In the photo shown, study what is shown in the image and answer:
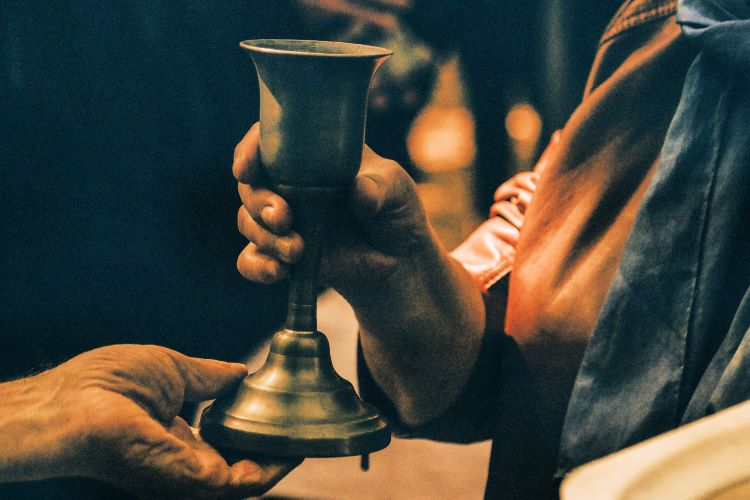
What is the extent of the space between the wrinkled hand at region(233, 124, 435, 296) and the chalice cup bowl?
16 millimetres

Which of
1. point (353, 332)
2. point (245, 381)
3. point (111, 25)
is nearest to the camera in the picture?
point (245, 381)

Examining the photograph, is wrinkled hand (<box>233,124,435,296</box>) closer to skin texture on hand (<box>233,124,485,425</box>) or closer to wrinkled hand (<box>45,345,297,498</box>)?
skin texture on hand (<box>233,124,485,425</box>)

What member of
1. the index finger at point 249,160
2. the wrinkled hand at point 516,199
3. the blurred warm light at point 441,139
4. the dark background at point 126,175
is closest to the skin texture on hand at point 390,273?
the index finger at point 249,160

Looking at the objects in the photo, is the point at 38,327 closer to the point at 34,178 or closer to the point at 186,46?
the point at 34,178

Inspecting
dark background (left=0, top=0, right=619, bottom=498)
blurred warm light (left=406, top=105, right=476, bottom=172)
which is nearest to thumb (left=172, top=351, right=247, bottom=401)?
dark background (left=0, top=0, right=619, bottom=498)

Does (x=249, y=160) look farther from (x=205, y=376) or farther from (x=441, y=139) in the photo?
(x=441, y=139)

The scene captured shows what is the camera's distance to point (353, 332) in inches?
66.1

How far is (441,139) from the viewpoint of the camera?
65.7 inches

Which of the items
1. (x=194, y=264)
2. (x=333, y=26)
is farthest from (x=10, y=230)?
(x=333, y=26)

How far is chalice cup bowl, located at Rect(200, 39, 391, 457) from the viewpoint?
2.40 feet

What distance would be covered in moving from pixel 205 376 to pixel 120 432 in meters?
0.13

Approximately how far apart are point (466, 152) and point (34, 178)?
801 millimetres

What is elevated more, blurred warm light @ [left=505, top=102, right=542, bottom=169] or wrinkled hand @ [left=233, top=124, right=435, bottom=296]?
wrinkled hand @ [left=233, top=124, right=435, bottom=296]

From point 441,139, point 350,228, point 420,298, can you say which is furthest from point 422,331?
point 441,139
